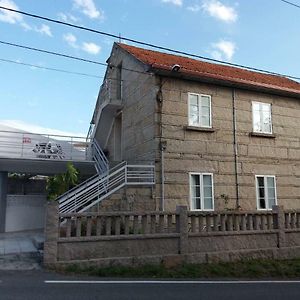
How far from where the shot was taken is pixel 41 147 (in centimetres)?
1789

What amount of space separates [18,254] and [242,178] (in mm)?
9325

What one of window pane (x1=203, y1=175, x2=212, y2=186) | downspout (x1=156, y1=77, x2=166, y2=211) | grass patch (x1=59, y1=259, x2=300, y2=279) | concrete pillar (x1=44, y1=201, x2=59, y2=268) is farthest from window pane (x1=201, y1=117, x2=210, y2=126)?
concrete pillar (x1=44, y1=201, x2=59, y2=268)

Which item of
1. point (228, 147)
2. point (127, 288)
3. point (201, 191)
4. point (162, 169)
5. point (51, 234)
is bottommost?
point (127, 288)

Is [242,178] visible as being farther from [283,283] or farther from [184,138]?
[283,283]

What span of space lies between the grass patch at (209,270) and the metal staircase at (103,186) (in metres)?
3.16

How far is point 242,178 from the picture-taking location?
15.4 meters

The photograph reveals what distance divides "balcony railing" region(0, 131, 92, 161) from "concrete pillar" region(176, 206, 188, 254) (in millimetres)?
8845

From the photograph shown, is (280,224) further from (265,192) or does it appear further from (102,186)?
(102,186)

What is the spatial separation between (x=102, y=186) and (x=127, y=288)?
6.26 metres

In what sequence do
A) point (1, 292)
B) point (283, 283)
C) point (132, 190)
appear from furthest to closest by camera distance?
point (132, 190) → point (283, 283) → point (1, 292)

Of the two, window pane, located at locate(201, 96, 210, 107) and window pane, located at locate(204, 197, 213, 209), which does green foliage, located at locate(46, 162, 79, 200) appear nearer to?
window pane, located at locate(204, 197, 213, 209)

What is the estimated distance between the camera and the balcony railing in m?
17.5

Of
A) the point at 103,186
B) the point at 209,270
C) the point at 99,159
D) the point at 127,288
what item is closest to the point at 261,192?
the point at 209,270

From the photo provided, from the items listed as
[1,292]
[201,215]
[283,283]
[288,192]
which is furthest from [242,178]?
[1,292]
